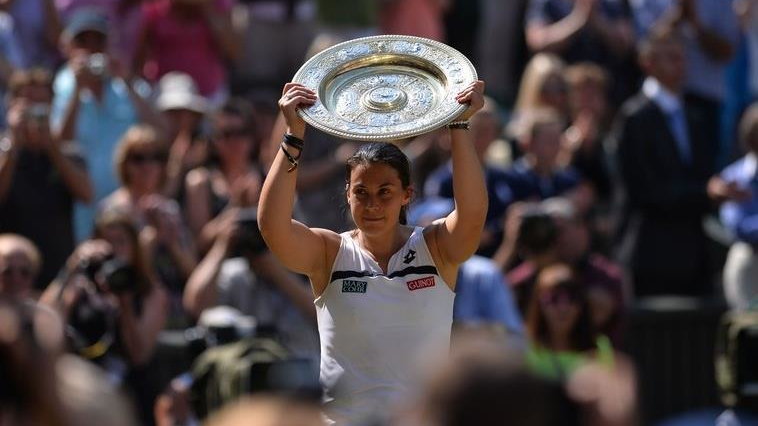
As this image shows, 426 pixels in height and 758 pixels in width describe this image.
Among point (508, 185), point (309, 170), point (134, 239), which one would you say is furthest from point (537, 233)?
point (134, 239)

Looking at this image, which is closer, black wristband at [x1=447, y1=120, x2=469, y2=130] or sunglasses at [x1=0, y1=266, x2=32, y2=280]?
black wristband at [x1=447, y1=120, x2=469, y2=130]

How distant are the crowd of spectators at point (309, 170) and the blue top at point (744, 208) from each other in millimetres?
15

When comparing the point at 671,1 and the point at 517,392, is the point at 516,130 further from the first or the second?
the point at 517,392

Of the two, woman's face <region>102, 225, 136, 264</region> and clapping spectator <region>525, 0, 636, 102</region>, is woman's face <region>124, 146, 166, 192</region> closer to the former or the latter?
woman's face <region>102, 225, 136, 264</region>

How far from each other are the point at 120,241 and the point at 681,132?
4.43 metres

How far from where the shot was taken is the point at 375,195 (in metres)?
7.08

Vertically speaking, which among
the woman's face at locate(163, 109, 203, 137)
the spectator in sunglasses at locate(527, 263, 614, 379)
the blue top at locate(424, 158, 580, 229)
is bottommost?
the spectator in sunglasses at locate(527, 263, 614, 379)

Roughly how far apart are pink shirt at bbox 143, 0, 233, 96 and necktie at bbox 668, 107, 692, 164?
3178 millimetres

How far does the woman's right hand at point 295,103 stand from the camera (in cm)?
695

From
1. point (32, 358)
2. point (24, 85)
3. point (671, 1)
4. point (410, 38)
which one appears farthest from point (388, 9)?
point (32, 358)

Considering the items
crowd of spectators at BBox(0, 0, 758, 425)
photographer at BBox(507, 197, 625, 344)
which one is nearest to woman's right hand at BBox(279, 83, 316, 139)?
crowd of spectators at BBox(0, 0, 758, 425)

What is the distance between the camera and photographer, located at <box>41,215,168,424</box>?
32.3 feet

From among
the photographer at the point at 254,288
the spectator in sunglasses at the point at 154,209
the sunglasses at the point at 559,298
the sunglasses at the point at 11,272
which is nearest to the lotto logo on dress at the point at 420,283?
the photographer at the point at 254,288

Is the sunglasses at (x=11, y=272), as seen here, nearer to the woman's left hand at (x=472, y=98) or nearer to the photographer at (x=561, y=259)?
the photographer at (x=561, y=259)
